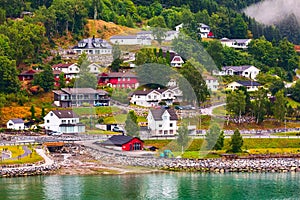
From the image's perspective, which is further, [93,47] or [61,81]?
[93,47]

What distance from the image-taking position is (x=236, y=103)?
174 feet

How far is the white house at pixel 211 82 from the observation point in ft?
187

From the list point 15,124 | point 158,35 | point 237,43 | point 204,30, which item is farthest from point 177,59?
point 15,124

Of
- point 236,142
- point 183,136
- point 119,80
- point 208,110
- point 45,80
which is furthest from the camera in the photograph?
point 119,80

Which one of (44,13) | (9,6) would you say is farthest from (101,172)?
(9,6)

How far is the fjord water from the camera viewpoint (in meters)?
34.8

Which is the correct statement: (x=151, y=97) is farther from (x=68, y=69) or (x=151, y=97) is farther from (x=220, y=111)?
(x=68, y=69)

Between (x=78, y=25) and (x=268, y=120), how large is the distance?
2196cm

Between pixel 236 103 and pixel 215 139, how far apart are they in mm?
8303

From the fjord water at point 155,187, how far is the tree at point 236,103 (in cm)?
1328

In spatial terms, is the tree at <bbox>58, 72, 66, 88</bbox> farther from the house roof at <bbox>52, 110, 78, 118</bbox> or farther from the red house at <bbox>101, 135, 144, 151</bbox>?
the red house at <bbox>101, 135, 144, 151</bbox>

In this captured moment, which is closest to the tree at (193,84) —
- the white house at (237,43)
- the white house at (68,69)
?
the white house at (68,69)

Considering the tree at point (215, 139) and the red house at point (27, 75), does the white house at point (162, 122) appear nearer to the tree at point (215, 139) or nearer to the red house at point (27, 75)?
the tree at point (215, 139)

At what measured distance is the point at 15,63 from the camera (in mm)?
56250
